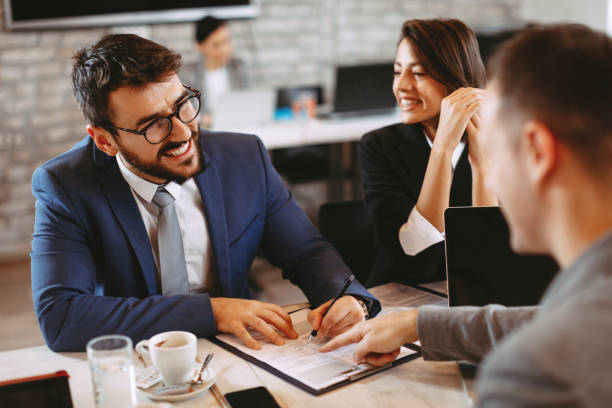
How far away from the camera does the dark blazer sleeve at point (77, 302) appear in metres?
1.25

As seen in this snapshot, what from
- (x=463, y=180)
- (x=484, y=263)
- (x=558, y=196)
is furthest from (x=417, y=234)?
(x=558, y=196)

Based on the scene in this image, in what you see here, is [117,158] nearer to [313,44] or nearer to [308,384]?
[308,384]

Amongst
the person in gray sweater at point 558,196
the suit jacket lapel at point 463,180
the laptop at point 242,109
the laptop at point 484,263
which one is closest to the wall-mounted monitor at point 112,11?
the laptop at point 242,109

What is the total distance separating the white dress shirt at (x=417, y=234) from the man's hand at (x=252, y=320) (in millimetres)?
488

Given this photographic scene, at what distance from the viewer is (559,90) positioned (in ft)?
1.99

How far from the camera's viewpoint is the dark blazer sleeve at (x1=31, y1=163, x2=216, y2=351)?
1246mm

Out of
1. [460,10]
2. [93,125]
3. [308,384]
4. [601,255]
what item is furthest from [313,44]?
[601,255]

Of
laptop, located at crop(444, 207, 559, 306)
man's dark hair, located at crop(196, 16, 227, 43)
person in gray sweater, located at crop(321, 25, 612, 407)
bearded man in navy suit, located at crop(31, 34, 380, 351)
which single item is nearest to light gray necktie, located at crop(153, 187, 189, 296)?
bearded man in navy suit, located at crop(31, 34, 380, 351)

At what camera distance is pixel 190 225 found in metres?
1.55

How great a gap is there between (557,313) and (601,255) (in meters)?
0.07

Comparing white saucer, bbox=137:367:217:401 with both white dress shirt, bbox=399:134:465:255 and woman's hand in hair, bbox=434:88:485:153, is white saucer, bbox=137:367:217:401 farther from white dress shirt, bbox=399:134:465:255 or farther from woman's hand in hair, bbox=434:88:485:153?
woman's hand in hair, bbox=434:88:485:153

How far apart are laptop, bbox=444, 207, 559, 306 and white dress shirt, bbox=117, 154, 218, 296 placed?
654 millimetres

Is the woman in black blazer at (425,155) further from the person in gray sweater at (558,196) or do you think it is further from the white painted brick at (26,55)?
the white painted brick at (26,55)

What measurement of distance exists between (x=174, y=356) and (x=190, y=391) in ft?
0.22
